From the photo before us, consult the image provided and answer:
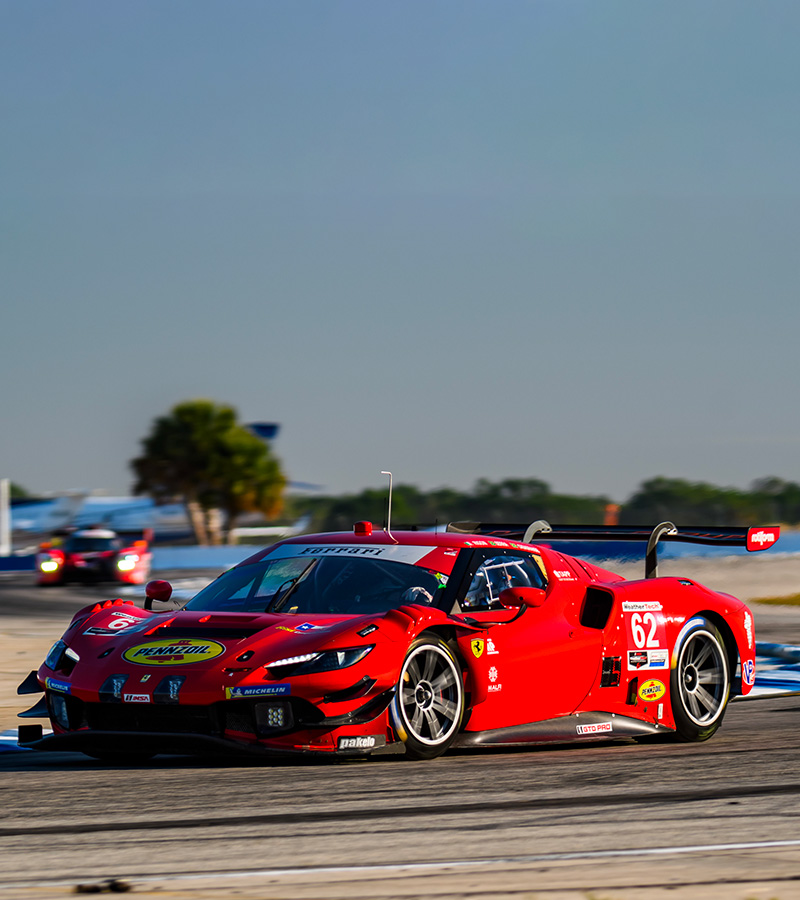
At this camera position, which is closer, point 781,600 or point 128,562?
point 781,600

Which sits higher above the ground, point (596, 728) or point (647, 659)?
point (647, 659)

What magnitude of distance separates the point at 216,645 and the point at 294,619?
0.44 m

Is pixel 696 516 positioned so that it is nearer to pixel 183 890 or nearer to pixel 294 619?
pixel 294 619

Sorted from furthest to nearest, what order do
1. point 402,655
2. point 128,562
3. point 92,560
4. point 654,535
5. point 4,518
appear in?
point 4,518
point 128,562
point 92,560
point 654,535
point 402,655

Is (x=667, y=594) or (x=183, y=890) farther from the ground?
(x=667, y=594)

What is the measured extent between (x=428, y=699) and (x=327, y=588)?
0.87 m

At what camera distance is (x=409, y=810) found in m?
5.58

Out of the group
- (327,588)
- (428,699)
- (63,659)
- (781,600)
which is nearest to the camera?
(428,699)

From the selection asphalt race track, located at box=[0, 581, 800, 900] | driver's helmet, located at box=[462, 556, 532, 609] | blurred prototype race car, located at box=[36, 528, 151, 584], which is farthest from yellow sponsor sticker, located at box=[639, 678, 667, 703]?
blurred prototype race car, located at box=[36, 528, 151, 584]

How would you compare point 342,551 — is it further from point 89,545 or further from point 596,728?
point 89,545

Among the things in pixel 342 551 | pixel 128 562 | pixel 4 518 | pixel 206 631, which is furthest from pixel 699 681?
pixel 4 518

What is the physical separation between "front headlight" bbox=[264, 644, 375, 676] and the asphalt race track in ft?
1.53

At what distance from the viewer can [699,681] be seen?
28.0 ft

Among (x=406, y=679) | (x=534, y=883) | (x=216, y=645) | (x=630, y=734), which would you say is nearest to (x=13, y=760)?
(x=216, y=645)
